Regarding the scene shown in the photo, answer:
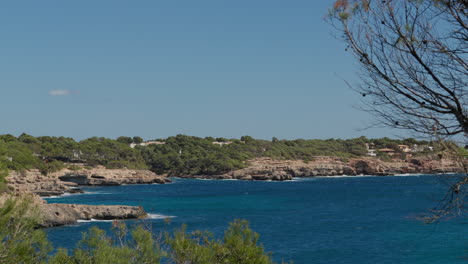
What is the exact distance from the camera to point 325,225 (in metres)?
52.8

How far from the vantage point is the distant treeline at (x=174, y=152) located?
111 metres

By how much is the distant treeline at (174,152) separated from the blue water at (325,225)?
33731mm

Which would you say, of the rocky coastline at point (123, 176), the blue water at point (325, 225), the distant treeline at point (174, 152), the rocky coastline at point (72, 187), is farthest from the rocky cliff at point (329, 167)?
the blue water at point (325, 225)

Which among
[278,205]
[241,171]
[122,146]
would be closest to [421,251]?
[278,205]

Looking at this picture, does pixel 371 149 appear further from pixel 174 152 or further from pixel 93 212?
pixel 93 212

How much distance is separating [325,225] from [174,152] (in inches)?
4114

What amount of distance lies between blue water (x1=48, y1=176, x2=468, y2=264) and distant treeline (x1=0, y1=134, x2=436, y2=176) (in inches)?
1328

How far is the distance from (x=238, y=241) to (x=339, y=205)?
197ft

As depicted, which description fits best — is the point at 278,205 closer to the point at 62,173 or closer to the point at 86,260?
the point at 62,173

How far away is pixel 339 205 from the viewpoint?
73250 mm

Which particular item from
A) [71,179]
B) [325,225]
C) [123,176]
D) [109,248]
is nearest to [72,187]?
[71,179]

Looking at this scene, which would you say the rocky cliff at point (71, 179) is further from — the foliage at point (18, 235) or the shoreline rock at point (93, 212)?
the foliage at point (18, 235)

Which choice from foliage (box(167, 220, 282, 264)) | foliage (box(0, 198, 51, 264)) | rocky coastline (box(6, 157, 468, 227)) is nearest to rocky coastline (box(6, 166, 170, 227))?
rocky coastline (box(6, 157, 468, 227))

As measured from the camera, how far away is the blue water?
3800cm
